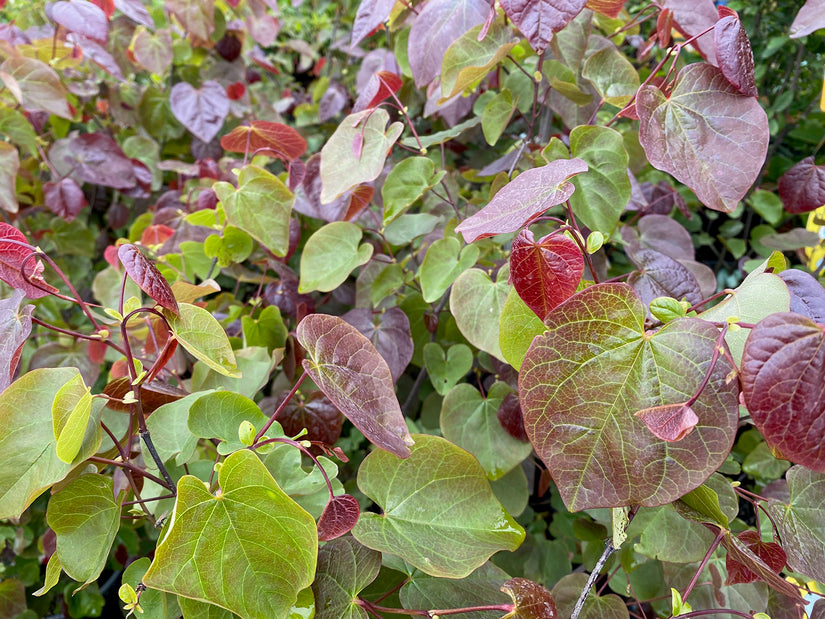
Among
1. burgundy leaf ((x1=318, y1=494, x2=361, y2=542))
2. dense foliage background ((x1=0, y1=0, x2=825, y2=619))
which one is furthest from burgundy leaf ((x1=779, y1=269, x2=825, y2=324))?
burgundy leaf ((x1=318, y1=494, x2=361, y2=542))

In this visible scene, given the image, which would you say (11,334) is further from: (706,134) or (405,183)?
(706,134)

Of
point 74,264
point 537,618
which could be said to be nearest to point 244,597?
point 537,618

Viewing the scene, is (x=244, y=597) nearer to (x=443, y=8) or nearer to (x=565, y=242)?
(x=565, y=242)

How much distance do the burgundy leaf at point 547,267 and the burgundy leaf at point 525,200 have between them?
0.07 ft

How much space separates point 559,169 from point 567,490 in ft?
0.93

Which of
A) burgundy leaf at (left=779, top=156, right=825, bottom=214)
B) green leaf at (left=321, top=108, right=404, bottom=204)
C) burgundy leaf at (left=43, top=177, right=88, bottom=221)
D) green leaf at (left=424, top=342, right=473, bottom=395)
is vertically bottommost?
burgundy leaf at (left=43, top=177, right=88, bottom=221)

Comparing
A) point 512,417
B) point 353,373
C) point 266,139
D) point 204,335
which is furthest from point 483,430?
point 266,139

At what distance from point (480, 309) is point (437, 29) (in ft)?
1.35

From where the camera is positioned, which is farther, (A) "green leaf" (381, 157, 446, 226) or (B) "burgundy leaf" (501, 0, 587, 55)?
(A) "green leaf" (381, 157, 446, 226)

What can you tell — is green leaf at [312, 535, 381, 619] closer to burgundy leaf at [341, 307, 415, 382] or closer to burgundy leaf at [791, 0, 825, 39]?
burgundy leaf at [341, 307, 415, 382]

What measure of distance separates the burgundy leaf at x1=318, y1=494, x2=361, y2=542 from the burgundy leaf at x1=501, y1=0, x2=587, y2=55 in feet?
1.62

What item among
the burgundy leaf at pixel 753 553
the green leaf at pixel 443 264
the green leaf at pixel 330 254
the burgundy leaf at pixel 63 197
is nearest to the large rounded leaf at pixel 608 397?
the burgundy leaf at pixel 753 553

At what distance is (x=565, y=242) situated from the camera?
0.47m

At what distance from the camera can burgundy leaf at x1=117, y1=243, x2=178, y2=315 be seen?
464 millimetres
